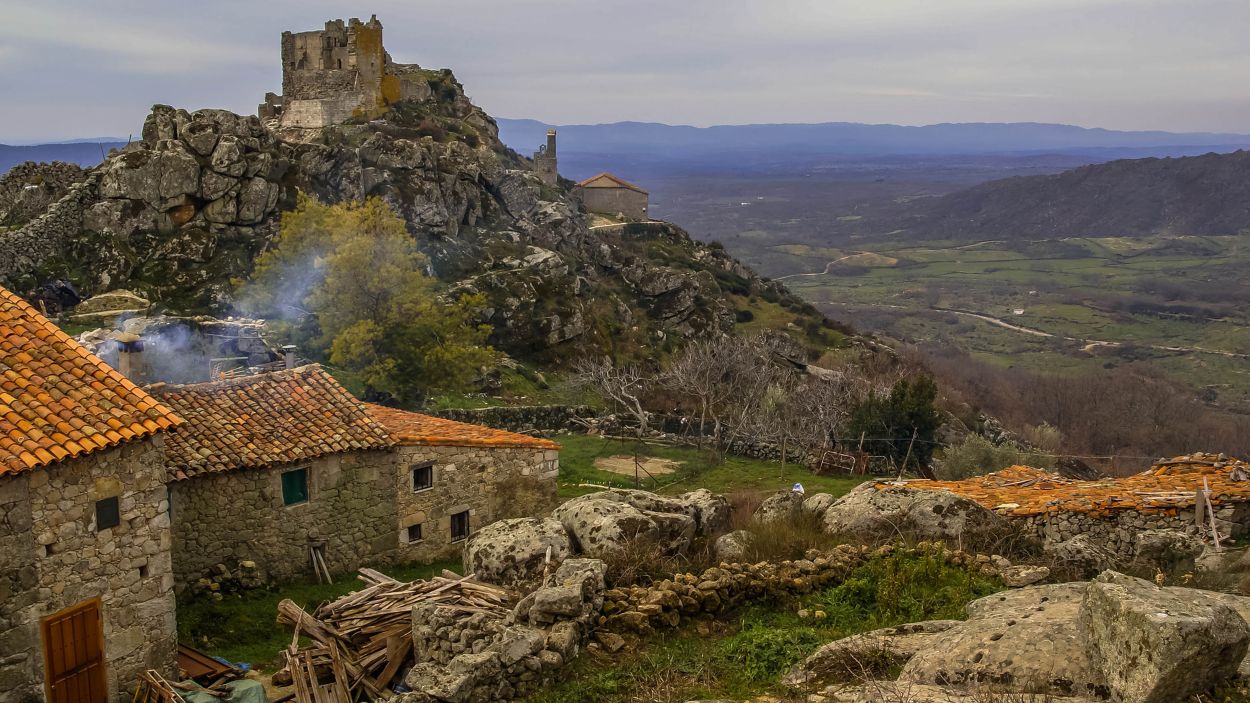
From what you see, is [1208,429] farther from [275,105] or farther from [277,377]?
[275,105]

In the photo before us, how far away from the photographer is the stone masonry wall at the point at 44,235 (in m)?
38.6

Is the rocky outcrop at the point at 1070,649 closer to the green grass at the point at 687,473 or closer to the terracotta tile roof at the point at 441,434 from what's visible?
the terracotta tile roof at the point at 441,434

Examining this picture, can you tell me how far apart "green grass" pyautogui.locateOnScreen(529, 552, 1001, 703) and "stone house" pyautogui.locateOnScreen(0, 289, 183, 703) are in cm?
582

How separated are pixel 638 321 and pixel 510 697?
53828 mm

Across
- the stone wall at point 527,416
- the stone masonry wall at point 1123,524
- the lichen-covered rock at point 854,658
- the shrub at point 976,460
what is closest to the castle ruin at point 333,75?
the stone wall at point 527,416

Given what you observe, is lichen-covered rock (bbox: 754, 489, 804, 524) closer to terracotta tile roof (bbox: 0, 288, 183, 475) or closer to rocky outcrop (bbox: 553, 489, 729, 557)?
rocky outcrop (bbox: 553, 489, 729, 557)

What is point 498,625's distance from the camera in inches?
413

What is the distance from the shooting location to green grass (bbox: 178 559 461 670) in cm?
1358

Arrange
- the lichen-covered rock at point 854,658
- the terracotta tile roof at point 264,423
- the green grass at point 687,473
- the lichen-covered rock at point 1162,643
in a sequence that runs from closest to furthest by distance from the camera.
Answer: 1. the lichen-covered rock at point 1162,643
2. the lichen-covered rock at point 854,658
3. the terracotta tile roof at point 264,423
4. the green grass at point 687,473

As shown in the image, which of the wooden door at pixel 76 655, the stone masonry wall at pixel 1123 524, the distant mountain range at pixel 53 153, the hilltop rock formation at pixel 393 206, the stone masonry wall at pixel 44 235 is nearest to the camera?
the wooden door at pixel 76 655

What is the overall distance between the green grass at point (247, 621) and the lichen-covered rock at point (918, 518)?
8113 millimetres

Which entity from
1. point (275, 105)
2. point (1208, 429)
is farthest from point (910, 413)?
point (275, 105)

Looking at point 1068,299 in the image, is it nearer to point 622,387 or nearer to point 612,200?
point 612,200

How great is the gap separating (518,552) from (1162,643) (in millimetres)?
7602
